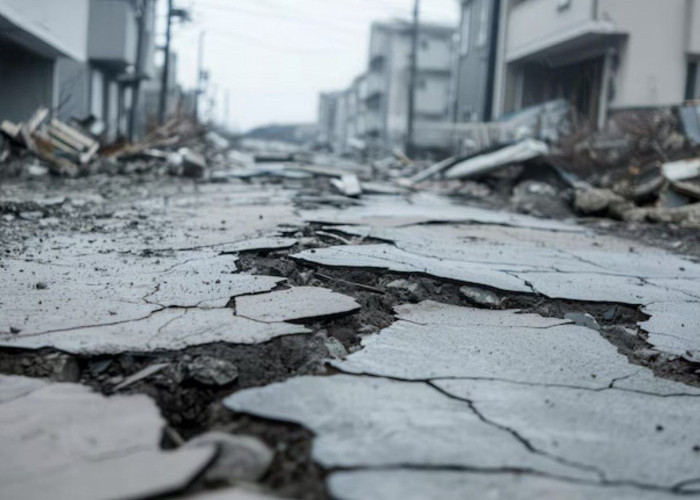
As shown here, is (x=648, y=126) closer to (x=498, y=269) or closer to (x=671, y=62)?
(x=671, y=62)

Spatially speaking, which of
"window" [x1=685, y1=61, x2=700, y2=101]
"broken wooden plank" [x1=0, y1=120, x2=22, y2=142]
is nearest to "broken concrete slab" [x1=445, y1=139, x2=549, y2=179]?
"window" [x1=685, y1=61, x2=700, y2=101]

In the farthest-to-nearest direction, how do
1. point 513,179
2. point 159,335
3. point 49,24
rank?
point 49,24, point 513,179, point 159,335

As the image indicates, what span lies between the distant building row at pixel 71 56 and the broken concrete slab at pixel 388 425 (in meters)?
9.29

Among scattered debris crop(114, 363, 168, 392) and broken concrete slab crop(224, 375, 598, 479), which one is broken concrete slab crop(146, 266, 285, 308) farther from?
broken concrete slab crop(224, 375, 598, 479)

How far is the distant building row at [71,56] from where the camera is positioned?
11.3m

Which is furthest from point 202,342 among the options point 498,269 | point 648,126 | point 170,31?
point 170,31

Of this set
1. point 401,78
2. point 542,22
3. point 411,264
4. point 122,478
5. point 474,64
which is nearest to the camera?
point 122,478

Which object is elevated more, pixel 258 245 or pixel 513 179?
pixel 513 179

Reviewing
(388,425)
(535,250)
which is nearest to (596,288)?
(535,250)

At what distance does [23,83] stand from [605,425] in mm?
14858

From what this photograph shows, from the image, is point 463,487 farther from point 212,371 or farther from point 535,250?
point 535,250

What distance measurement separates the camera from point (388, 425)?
1631mm

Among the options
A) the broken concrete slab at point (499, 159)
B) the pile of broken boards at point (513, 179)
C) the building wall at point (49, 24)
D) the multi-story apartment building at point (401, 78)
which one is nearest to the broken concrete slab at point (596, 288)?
the pile of broken boards at point (513, 179)

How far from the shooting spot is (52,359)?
2051 millimetres
